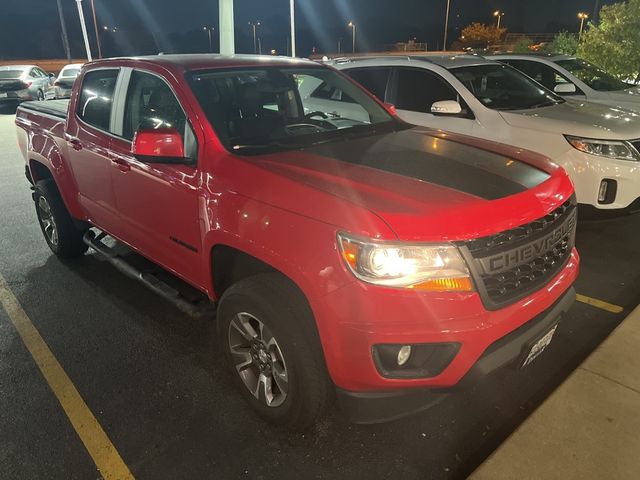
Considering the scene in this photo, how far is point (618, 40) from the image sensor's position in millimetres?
13570

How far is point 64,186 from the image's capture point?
449cm

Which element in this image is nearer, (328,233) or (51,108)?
(328,233)

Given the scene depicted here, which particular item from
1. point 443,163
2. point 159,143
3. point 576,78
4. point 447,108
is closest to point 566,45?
point 576,78

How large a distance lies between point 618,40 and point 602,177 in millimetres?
11230

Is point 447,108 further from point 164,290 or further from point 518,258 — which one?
point 164,290

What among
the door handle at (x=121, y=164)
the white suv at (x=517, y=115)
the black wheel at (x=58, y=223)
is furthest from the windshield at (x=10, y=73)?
the door handle at (x=121, y=164)

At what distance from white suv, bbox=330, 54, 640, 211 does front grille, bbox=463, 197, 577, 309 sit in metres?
2.57

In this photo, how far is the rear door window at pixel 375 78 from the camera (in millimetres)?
6371

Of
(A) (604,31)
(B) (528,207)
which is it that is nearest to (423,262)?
(B) (528,207)

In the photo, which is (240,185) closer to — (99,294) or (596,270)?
(99,294)

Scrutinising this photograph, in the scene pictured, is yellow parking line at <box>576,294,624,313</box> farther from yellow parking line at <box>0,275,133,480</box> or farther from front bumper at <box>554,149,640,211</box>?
yellow parking line at <box>0,275,133,480</box>

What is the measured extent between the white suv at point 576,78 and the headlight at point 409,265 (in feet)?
20.9

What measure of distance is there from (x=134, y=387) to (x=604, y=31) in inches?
598

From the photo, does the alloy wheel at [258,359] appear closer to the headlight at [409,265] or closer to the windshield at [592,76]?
the headlight at [409,265]
